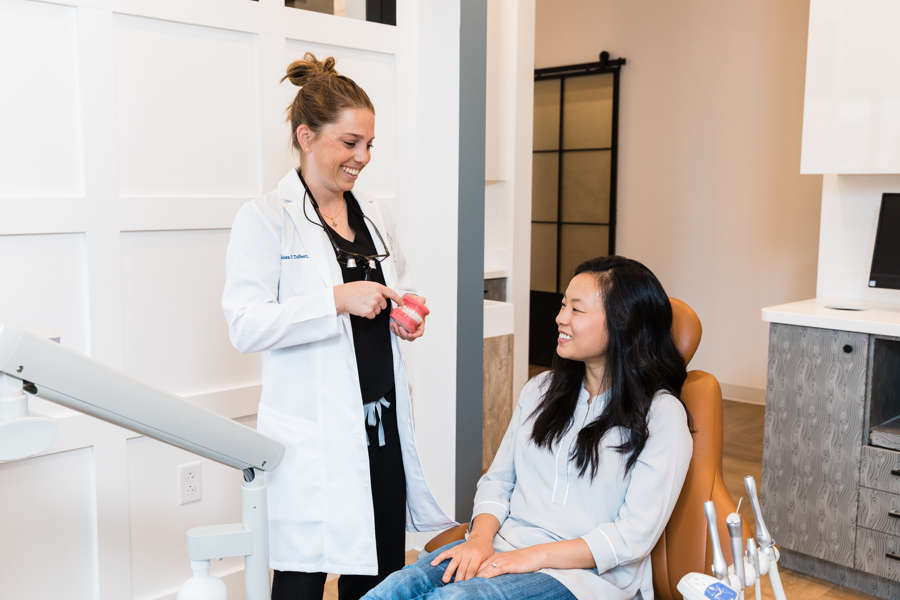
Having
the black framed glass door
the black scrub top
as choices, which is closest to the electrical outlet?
the black scrub top

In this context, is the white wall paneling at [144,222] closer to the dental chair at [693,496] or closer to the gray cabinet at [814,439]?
the dental chair at [693,496]

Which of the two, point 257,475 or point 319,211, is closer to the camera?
point 257,475

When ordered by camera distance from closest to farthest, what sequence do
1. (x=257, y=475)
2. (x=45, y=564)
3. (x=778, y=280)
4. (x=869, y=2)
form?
(x=257, y=475), (x=45, y=564), (x=869, y=2), (x=778, y=280)

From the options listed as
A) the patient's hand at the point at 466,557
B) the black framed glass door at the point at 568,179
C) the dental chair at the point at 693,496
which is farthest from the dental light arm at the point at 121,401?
the black framed glass door at the point at 568,179

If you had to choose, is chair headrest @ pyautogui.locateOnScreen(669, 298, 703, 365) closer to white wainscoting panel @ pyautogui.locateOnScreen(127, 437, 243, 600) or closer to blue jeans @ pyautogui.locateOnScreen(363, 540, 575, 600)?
blue jeans @ pyautogui.locateOnScreen(363, 540, 575, 600)

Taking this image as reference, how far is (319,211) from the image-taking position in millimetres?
1635

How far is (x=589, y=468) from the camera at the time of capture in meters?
1.56

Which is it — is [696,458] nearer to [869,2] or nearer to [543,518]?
[543,518]

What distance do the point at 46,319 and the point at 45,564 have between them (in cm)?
57

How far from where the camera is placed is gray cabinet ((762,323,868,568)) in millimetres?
2539

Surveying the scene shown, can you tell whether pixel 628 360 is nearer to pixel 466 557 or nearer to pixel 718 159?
pixel 466 557

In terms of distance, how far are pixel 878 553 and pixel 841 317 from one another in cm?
71

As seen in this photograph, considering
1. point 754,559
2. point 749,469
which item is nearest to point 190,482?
point 754,559

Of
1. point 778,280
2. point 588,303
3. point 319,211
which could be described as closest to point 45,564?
point 319,211
